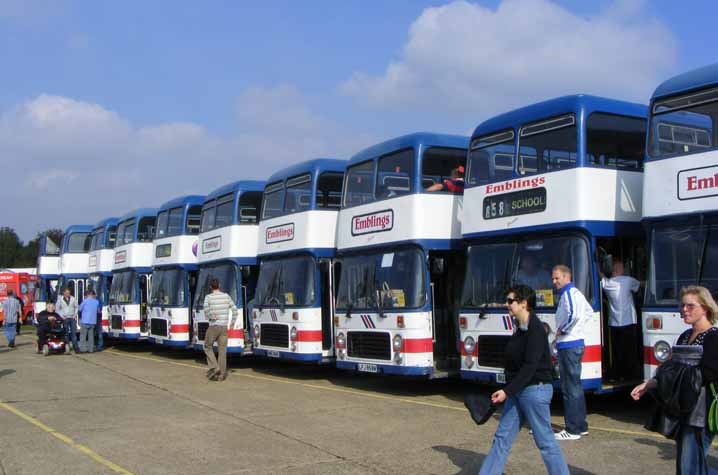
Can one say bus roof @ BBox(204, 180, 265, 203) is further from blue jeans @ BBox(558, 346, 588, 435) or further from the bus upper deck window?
blue jeans @ BBox(558, 346, 588, 435)

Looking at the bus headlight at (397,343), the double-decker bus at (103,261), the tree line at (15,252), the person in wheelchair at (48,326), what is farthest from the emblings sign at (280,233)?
the tree line at (15,252)

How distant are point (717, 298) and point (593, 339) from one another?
8.48 feet

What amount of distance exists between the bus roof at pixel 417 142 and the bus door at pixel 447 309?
6.15 feet

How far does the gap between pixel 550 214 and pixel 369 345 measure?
173 inches

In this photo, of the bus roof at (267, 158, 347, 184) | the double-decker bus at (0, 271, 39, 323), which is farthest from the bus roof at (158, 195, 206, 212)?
the double-decker bus at (0, 271, 39, 323)

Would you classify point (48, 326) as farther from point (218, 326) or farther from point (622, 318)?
point (622, 318)

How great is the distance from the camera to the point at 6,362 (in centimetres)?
2048

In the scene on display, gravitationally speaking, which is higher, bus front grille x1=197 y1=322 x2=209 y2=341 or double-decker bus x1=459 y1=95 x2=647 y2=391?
Answer: double-decker bus x1=459 y1=95 x2=647 y2=391

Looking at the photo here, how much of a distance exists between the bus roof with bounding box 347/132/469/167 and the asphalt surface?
426cm

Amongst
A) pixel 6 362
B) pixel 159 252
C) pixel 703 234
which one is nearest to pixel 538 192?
pixel 703 234

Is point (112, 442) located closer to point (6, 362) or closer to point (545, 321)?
point (545, 321)

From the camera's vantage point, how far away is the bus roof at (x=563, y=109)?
10.3 m

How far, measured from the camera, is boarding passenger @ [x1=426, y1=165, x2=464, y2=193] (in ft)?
42.3

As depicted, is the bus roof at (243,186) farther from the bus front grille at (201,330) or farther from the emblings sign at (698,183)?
the emblings sign at (698,183)
